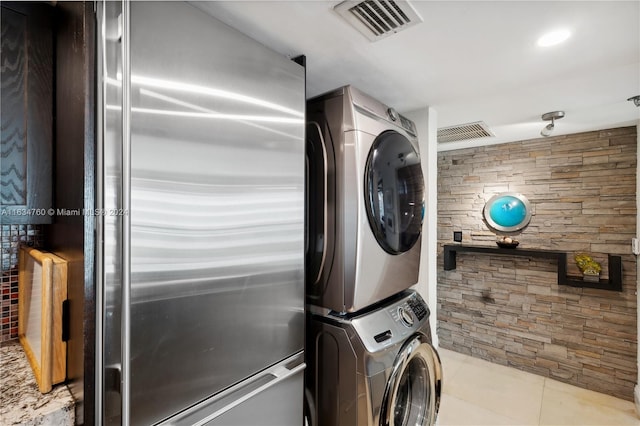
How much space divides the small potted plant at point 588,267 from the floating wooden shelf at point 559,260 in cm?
5

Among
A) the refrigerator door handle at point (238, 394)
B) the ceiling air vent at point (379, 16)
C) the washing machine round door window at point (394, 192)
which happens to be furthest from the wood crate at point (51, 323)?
the ceiling air vent at point (379, 16)

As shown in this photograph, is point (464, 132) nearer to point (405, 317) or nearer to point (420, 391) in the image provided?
point (405, 317)

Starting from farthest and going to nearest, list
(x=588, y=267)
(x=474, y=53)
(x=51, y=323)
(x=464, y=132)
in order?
(x=464, y=132) < (x=588, y=267) < (x=474, y=53) < (x=51, y=323)

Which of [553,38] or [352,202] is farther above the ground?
[553,38]

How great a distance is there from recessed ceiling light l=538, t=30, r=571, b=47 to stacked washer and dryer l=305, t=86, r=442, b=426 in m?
0.76

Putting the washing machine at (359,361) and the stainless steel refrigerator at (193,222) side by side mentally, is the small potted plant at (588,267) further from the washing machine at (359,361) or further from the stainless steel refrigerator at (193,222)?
the stainless steel refrigerator at (193,222)

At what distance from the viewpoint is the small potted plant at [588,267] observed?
2.81 m

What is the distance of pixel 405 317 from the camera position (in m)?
1.67

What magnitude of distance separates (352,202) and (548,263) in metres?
2.89

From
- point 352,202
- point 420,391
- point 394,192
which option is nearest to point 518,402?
point 420,391

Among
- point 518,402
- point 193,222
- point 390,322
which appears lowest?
point 518,402

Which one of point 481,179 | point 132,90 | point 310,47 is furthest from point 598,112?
point 132,90

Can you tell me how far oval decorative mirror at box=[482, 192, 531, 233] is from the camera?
3244mm

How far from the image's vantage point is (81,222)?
2.52 ft
